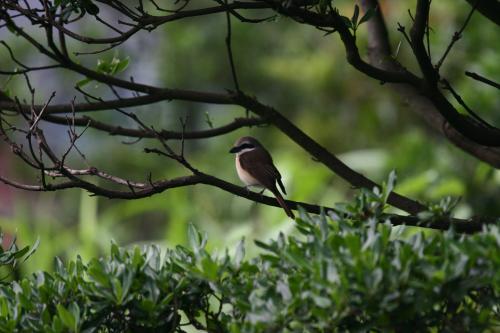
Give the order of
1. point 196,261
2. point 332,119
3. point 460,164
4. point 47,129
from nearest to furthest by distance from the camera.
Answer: point 196,261, point 460,164, point 332,119, point 47,129

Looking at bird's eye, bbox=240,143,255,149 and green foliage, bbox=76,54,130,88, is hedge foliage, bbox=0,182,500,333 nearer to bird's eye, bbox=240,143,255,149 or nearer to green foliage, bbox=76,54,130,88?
green foliage, bbox=76,54,130,88

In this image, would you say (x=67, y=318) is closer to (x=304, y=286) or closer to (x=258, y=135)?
(x=304, y=286)

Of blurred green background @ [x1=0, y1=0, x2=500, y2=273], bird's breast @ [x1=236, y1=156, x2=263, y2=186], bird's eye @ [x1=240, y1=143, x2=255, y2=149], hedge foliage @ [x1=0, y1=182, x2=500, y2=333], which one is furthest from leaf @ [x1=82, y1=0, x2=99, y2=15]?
bird's eye @ [x1=240, y1=143, x2=255, y2=149]

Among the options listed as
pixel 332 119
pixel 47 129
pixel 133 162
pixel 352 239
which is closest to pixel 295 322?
pixel 352 239

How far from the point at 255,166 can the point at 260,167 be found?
0.04 m

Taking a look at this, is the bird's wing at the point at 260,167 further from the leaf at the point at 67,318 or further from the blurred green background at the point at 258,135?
the leaf at the point at 67,318

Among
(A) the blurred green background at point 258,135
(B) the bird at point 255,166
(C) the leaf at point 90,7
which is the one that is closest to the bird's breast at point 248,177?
(B) the bird at point 255,166

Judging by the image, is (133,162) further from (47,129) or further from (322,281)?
(322,281)

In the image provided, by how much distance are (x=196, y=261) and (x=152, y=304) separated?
0.67ft

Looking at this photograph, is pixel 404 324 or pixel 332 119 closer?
pixel 404 324

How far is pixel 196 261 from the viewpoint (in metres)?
2.46

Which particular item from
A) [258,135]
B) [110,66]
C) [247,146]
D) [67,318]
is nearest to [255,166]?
[247,146]

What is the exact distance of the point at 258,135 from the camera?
9.93 meters

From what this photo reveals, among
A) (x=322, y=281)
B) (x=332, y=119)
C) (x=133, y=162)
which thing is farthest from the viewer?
(x=133, y=162)
